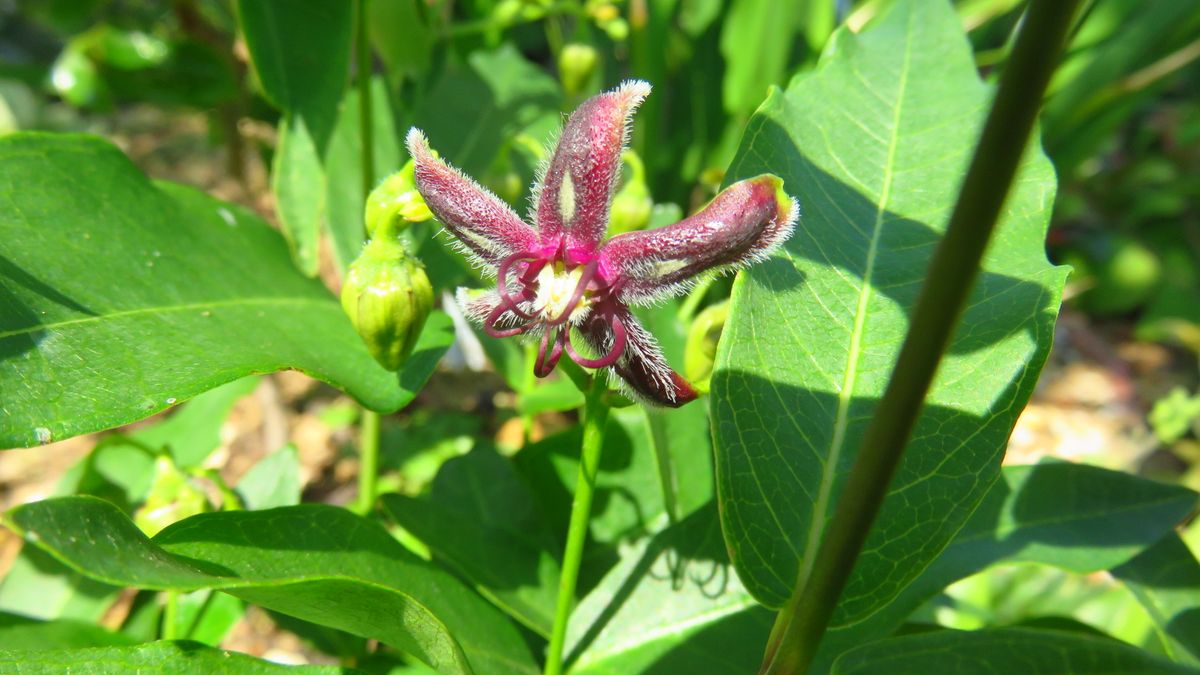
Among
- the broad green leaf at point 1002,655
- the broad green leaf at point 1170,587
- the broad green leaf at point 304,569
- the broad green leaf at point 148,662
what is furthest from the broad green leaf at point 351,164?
the broad green leaf at point 1170,587

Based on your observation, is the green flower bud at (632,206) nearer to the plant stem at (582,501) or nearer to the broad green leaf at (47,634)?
the plant stem at (582,501)

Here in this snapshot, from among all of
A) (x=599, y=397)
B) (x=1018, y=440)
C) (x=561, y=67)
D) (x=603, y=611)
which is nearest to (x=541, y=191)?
(x=599, y=397)

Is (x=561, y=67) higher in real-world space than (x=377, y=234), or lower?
higher

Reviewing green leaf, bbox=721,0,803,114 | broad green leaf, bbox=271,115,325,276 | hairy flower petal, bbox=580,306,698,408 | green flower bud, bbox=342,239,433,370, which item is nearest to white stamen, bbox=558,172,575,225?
hairy flower petal, bbox=580,306,698,408

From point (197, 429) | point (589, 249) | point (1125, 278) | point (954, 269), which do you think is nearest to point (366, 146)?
point (589, 249)

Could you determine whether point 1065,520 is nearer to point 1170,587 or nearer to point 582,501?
point 1170,587

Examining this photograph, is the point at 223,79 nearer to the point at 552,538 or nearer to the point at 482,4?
the point at 482,4
